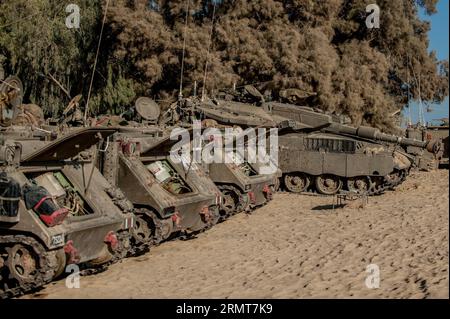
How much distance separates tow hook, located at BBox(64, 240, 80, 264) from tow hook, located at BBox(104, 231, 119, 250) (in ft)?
2.18

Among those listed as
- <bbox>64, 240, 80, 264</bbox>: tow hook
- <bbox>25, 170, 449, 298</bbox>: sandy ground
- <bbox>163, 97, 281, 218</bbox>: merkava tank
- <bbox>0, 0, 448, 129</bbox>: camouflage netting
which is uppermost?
<bbox>0, 0, 448, 129</bbox>: camouflage netting

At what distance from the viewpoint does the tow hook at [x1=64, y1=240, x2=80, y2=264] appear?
724 cm

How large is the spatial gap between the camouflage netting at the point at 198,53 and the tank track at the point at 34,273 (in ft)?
55.9

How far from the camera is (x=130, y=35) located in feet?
83.6

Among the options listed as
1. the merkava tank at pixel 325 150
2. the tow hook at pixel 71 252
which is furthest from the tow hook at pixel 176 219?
the merkava tank at pixel 325 150

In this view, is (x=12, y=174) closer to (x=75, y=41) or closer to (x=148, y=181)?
(x=148, y=181)

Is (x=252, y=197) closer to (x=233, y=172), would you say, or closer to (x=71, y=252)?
(x=233, y=172)

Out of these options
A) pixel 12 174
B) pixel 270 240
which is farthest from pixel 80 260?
pixel 270 240

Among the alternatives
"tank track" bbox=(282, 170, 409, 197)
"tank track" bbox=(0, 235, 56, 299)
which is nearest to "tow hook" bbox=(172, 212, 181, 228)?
"tank track" bbox=(0, 235, 56, 299)

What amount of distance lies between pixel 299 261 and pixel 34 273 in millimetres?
3535

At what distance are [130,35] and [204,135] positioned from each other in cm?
1489

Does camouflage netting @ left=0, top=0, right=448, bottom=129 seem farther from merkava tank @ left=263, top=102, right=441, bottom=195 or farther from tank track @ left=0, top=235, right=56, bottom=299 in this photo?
tank track @ left=0, top=235, right=56, bottom=299

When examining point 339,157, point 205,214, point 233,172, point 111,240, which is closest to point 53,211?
point 111,240

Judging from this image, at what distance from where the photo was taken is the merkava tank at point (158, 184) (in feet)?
31.2
